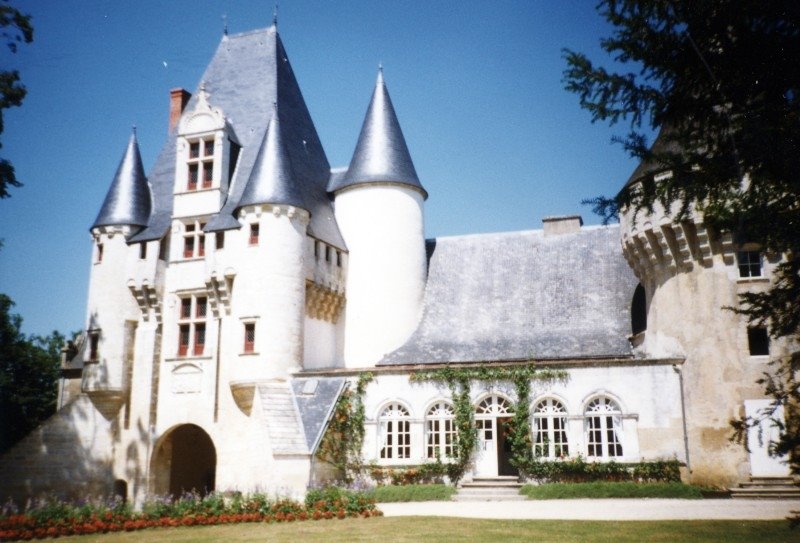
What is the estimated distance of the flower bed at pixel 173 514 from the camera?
1478 centimetres

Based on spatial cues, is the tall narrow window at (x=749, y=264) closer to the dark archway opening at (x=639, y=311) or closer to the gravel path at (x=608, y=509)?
the dark archway opening at (x=639, y=311)

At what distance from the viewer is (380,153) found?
88.4 feet

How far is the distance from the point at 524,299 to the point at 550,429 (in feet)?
18.8

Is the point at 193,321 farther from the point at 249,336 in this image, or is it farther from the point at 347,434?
the point at 347,434

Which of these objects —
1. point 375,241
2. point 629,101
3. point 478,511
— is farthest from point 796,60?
point 375,241

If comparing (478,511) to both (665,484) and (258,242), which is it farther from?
(258,242)

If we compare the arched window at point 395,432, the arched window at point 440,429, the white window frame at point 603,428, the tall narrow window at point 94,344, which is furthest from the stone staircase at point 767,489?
the tall narrow window at point 94,344

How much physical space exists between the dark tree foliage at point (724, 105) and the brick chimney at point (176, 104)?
23.9m

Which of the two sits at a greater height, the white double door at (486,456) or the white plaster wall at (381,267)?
the white plaster wall at (381,267)

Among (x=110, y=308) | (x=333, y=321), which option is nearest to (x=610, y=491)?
(x=333, y=321)

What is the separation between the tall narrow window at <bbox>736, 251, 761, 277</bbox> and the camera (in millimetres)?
19438

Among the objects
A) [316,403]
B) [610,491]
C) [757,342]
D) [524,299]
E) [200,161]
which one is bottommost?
[610,491]

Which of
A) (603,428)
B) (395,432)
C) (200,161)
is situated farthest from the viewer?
(200,161)

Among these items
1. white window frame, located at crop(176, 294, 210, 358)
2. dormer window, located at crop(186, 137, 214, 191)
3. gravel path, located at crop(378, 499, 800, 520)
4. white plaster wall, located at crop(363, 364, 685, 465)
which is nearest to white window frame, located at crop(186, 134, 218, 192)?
dormer window, located at crop(186, 137, 214, 191)
